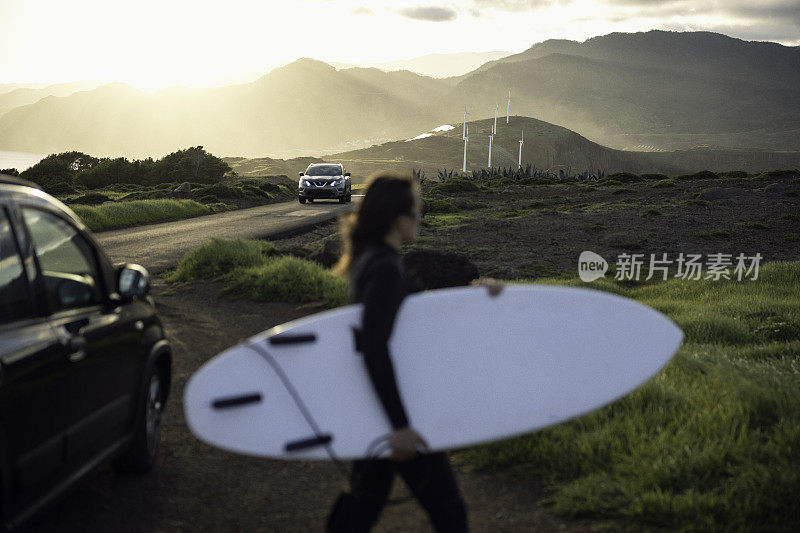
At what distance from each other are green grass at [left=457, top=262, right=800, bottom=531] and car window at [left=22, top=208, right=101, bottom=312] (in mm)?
2691

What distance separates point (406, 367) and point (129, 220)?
21.6 metres

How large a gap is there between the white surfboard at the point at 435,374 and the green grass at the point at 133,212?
1965cm

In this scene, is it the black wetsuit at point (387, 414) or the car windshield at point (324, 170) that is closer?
the black wetsuit at point (387, 414)

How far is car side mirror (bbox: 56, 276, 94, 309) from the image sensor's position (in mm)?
3479

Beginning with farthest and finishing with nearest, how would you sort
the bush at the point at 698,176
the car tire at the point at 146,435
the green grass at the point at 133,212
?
the bush at the point at 698,176 → the green grass at the point at 133,212 → the car tire at the point at 146,435

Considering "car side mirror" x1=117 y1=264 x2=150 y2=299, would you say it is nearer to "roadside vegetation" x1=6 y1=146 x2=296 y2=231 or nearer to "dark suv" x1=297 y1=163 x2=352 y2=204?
"roadside vegetation" x1=6 y1=146 x2=296 y2=231

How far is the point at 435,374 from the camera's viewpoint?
9.80 ft

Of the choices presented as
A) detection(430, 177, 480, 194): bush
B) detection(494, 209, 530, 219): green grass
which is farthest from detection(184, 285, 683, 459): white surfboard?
detection(430, 177, 480, 194): bush

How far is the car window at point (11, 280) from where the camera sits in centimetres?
304

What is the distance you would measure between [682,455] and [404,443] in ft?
8.46

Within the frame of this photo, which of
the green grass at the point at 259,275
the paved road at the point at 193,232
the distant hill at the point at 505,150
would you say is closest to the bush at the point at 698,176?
the paved road at the point at 193,232

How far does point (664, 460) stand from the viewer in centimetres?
432

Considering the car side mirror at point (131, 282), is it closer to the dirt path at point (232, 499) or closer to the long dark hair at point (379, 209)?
the dirt path at point (232, 499)

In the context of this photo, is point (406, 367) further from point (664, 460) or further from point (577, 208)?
point (577, 208)
